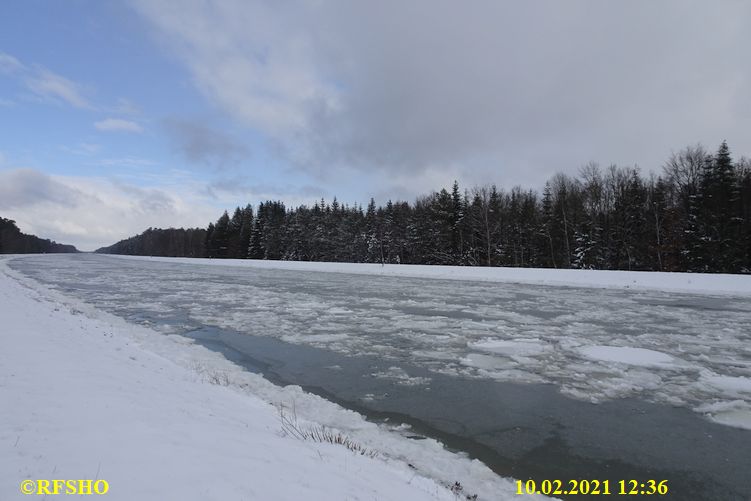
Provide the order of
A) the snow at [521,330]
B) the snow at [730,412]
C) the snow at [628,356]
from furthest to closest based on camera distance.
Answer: the snow at [628,356], the snow at [521,330], the snow at [730,412]

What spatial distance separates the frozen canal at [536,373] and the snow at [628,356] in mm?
47

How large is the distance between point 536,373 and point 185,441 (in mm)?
6342

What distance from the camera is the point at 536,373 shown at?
7703 millimetres

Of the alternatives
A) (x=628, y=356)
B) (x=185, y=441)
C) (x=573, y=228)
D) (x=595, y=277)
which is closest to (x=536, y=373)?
(x=628, y=356)

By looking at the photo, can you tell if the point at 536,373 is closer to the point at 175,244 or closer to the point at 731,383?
the point at 731,383

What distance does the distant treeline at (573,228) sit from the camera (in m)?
33.7

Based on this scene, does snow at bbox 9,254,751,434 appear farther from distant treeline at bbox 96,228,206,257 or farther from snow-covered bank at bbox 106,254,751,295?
distant treeline at bbox 96,228,206,257

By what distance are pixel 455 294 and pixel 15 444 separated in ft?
63.0

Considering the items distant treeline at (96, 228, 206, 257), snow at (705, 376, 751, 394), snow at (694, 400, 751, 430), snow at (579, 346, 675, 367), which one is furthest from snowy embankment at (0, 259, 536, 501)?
distant treeline at (96, 228, 206, 257)

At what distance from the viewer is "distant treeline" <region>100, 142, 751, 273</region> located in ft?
110
